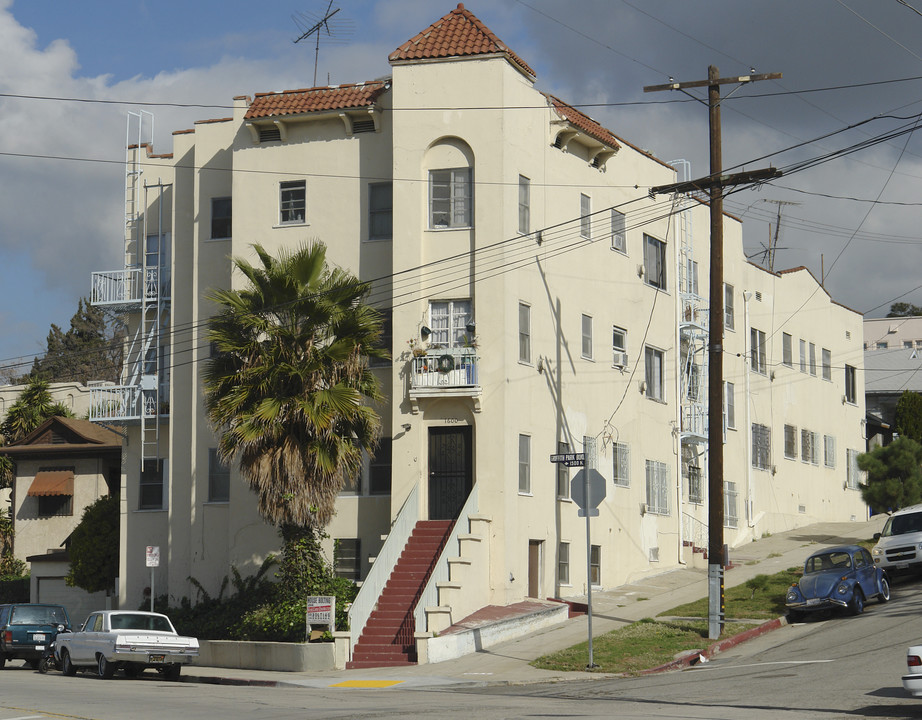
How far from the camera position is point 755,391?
139ft

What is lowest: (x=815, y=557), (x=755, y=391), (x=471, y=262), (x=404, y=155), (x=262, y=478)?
(x=815, y=557)

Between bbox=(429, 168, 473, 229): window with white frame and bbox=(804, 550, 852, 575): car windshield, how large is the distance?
1128cm

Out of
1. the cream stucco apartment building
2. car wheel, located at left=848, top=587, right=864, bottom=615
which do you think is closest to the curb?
car wheel, located at left=848, top=587, right=864, bottom=615

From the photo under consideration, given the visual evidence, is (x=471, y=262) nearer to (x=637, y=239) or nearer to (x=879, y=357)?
(x=637, y=239)

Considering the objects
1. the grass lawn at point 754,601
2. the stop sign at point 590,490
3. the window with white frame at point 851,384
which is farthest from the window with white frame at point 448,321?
the window with white frame at point 851,384

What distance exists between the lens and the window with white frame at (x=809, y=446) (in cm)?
4552

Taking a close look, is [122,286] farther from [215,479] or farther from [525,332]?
[525,332]

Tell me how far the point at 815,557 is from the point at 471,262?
34.5ft

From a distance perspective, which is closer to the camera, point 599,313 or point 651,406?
point 599,313

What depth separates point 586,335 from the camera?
32.7 metres

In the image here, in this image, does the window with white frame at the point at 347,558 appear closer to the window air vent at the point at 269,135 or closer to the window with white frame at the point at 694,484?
the window air vent at the point at 269,135

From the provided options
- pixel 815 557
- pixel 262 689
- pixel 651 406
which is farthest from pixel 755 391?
pixel 262 689

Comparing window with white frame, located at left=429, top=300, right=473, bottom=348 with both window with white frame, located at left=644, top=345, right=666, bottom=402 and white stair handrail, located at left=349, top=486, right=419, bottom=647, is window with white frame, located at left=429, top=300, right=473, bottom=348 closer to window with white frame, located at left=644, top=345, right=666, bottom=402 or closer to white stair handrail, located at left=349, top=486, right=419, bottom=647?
white stair handrail, located at left=349, top=486, right=419, bottom=647

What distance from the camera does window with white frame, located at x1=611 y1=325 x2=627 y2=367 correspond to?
33.9 metres
